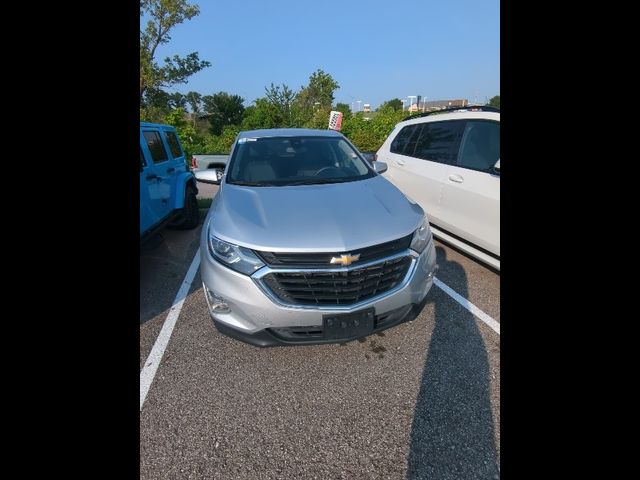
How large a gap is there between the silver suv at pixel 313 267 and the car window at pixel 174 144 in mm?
3411

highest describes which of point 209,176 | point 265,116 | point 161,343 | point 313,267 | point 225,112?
point 225,112

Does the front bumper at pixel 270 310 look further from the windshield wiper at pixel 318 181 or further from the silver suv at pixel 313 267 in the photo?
the windshield wiper at pixel 318 181

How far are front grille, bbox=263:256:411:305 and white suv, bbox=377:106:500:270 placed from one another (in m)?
1.92

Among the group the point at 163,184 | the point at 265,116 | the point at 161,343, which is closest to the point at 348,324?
the point at 161,343

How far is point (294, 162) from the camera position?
11.2ft

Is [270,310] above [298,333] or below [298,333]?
above

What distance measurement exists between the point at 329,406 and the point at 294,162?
7.68ft

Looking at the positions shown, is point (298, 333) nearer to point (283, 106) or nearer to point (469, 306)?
point (469, 306)

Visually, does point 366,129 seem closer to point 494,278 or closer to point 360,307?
point 494,278

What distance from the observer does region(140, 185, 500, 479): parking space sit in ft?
5.50

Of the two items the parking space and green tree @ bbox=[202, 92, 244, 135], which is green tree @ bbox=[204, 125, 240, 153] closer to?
green tree @ bbox=[202, 92, 244, 135]

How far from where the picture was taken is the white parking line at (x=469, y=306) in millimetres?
2854
